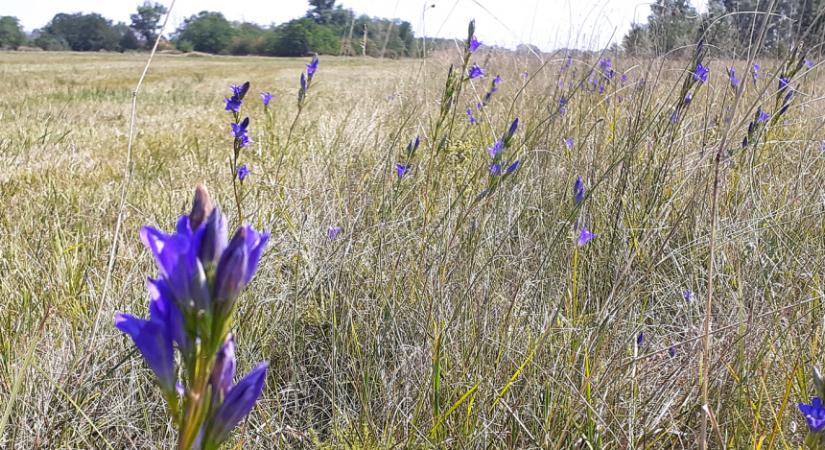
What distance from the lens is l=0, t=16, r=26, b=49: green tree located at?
5759 centimetres

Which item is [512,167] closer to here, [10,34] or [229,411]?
[229,411]

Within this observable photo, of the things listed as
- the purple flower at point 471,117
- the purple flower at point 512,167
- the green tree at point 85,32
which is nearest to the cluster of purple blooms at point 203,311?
the purple flower at point 512,167

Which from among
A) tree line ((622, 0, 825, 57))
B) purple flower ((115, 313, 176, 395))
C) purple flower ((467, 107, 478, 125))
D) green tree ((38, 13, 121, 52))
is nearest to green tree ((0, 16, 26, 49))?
green tree ((38, 13, 121, 52))

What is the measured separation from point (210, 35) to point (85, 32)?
19.6 metres

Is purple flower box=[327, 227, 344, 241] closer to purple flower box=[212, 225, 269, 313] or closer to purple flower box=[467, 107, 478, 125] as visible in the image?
purple flower box=[467, 107, 478, 125]

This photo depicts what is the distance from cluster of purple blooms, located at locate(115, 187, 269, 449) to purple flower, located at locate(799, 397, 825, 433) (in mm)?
824

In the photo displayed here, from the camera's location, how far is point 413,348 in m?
1.45

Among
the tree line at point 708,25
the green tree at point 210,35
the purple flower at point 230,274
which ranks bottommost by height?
the purple flower at point 230,274

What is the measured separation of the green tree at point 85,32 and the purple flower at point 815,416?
212ft

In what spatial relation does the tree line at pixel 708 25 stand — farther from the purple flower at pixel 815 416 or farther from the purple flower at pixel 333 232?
the purple flower at pixel 815 416


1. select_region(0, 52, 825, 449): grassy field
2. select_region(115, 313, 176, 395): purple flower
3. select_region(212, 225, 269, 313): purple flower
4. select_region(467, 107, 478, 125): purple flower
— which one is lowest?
select_region(0, 52, 825, 449): grassy field

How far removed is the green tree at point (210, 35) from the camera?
4716 cm

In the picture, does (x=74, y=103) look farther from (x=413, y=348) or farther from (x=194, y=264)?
(x=194, y=264)

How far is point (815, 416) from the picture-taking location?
37.4 inches
